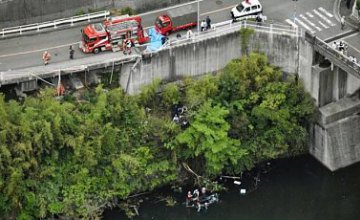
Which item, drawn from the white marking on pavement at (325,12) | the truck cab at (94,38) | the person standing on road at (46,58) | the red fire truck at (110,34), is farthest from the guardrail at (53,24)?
the white marking on pavement at (325,12)

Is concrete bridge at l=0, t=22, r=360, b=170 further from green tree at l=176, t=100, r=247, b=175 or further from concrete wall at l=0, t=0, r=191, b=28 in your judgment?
concrete wall at l=0, t=0, r=191, b=28

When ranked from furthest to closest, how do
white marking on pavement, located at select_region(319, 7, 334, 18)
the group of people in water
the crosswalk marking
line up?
white marking on pavement, located at select_region(319, 7, 334, 18) → the crosswalk marking → the group of people in water

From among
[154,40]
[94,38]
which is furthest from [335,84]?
[94,38]

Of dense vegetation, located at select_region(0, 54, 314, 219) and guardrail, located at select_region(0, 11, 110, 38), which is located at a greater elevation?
guardrail, located at select_region(0, 11, 110, 38)

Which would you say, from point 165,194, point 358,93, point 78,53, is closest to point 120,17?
point 78,53

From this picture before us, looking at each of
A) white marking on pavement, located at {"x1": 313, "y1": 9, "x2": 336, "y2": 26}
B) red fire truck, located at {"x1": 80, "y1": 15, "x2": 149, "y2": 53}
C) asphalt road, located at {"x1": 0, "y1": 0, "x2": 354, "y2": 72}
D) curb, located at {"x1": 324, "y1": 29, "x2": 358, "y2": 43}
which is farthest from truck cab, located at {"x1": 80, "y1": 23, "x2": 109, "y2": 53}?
white marking on pavement, located at {"x1": 313, "y1": 9, "x2": 336, "y2": 26}

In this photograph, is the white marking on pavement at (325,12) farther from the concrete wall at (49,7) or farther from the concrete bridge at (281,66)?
the concrete wall at (49,7)

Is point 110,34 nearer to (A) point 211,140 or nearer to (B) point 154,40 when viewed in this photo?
(B) point 154,40
